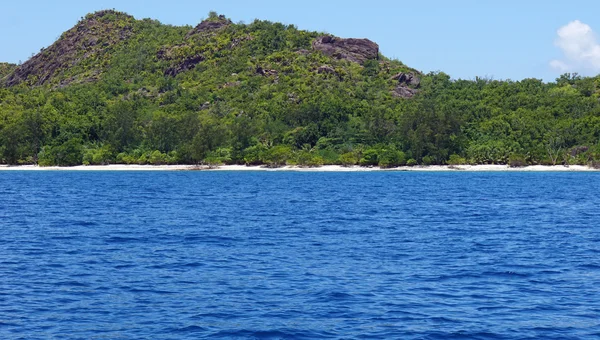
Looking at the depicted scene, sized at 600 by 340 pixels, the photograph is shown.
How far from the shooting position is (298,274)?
32.1 metres

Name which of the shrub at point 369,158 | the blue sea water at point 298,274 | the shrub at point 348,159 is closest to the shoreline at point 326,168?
the shrub at point 348,159

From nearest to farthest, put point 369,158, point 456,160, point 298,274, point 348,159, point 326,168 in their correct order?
point 298,274 → point 456,160 → point 369,158 → point 326,168 → point 348,159

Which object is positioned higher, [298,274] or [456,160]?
[456,160]

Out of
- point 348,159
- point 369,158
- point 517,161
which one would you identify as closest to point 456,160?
point 517,161

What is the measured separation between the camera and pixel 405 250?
3962 cm

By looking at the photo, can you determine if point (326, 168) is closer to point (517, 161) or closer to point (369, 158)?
point (369, 158)

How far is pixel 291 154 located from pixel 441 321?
479 ft

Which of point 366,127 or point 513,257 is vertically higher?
point 366,127

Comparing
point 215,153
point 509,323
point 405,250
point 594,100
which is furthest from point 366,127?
point 509,323

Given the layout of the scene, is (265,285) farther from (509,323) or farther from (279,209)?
(279,209)

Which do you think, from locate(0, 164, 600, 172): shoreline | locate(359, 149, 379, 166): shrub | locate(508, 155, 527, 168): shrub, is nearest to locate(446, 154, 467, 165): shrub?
locate(0, 164, 600, 172): shoreline

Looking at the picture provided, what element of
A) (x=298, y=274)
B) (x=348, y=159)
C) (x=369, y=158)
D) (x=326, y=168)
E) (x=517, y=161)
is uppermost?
(x=517, y=161)

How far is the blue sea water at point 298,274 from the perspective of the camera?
2367cm

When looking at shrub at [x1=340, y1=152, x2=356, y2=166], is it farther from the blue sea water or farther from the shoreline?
the blue sea water
